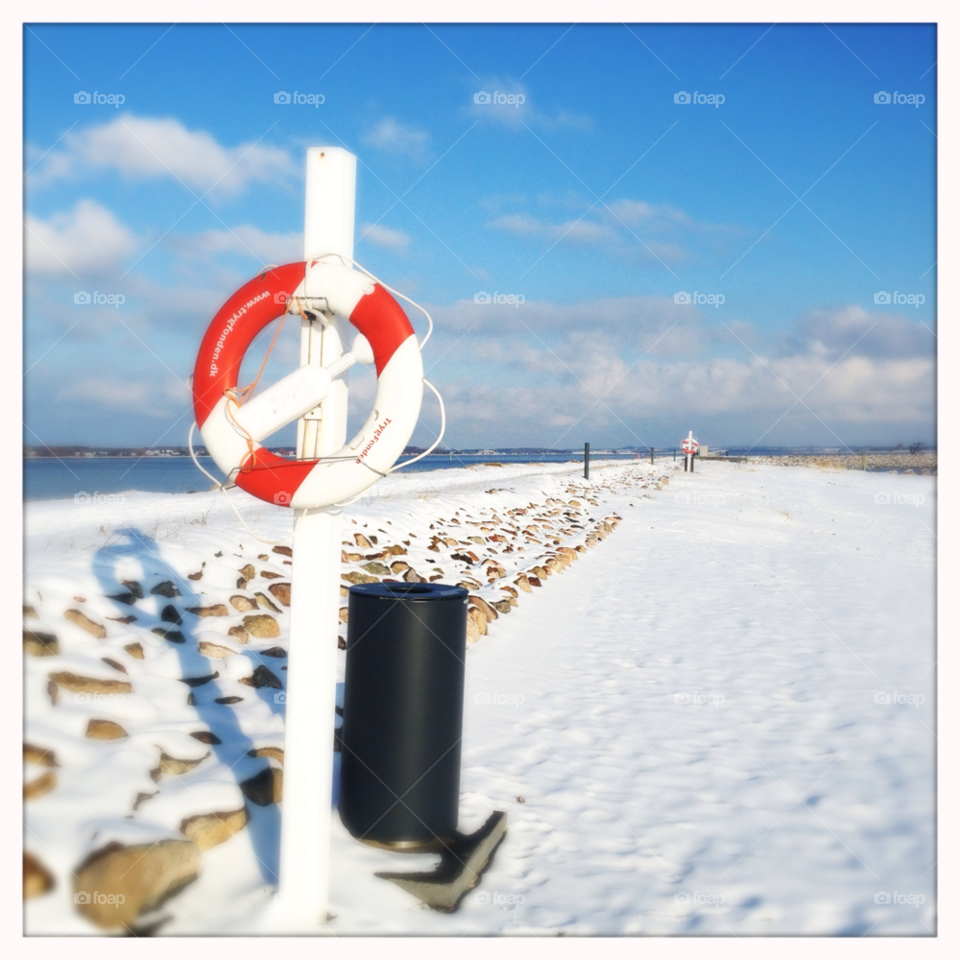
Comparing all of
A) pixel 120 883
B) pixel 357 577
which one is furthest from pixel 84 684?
pixel 357 577

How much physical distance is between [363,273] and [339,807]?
70.0 inches

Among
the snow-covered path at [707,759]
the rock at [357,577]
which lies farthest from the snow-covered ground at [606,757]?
the rock at [357,577]

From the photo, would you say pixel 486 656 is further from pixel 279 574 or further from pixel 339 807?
pixel 339 807

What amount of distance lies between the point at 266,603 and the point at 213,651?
803 millimetres

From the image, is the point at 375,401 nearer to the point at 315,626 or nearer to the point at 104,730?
the point at 315,626

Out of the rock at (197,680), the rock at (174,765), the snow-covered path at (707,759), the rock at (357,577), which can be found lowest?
the snow-covered path at (707,759)

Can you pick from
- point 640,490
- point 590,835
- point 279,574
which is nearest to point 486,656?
point 279,574

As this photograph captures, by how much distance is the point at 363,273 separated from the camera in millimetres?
2096

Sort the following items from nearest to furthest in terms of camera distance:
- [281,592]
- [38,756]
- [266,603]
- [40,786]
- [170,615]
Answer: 1. [40,786]
2. [38,756]
3. [170,615]
4. [266,603]
5. [281,592]

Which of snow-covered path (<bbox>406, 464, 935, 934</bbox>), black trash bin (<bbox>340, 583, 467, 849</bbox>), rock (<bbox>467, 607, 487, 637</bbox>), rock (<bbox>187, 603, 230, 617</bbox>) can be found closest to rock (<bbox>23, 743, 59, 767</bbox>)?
black trash bin (<bbox>340, 583, 467, 849</bbox>)

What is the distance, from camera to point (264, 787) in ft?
8.38

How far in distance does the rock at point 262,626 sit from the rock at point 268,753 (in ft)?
3.94

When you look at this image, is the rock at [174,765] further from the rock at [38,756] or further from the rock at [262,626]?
the rock at [262,626]

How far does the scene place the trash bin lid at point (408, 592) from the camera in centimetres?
246
